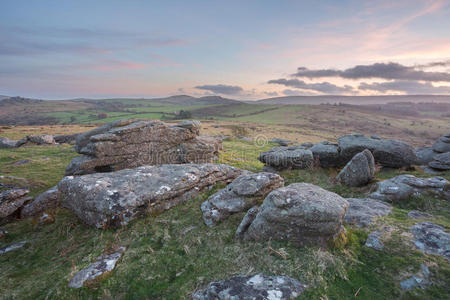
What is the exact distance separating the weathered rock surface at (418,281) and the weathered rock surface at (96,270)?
8.17 meters

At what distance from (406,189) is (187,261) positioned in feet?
38.4

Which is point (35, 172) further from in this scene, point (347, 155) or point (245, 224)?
point (347, 155)

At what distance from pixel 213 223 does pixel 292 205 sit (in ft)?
11.3

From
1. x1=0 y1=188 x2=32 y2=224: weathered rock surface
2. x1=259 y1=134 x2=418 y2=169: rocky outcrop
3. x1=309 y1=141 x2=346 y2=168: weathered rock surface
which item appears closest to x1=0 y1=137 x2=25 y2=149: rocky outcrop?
x1=0 y1=188 x2=32 y2=224: weathered rock surface

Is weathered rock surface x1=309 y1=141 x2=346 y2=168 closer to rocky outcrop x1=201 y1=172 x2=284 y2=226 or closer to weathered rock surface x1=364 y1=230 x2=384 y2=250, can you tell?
rocky outcrop x1=201 y1=172 x2=284 y2=226

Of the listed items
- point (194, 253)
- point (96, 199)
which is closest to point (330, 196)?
point (194, 253)

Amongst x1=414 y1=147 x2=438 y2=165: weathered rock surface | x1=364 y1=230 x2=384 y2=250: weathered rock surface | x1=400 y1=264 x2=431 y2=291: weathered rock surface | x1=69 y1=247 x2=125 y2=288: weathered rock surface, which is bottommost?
x1=414 y1=147 x2=438 y2=165: weathered rock surface

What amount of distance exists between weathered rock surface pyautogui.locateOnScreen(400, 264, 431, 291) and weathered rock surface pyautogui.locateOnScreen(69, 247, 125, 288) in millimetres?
8173

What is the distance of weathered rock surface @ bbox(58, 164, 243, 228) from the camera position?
9.03m

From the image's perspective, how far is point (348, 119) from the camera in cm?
13988

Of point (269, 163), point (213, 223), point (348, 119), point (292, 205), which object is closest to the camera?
point (292, 205)

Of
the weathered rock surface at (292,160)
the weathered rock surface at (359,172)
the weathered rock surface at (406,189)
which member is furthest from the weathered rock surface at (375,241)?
the weathered rock surface at (292,160)

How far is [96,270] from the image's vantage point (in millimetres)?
6523

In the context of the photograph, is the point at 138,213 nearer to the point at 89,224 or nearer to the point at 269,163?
the point at 89,224
